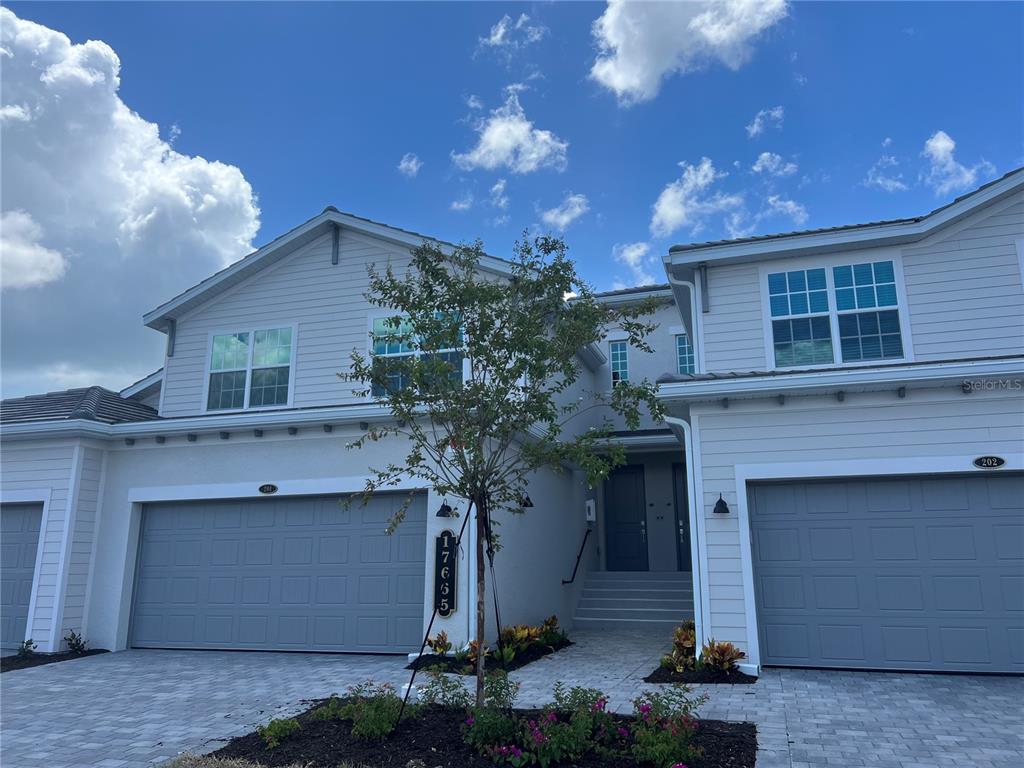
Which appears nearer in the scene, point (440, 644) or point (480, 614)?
point (480, 614)

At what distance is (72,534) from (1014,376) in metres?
13.6

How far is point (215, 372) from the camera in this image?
42.8ft

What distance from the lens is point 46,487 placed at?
37.2 ft

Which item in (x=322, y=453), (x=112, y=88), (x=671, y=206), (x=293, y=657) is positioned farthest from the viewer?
(x=671, y=206)

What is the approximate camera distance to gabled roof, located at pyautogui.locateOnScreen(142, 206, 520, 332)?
40.7ft

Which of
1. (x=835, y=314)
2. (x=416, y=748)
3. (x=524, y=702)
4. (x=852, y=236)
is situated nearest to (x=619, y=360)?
(x=835, y=314)

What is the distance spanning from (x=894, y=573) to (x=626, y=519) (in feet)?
24.4

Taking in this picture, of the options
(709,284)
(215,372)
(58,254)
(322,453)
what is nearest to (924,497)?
(709,284)

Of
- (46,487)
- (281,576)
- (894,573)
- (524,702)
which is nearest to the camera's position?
(524,702)

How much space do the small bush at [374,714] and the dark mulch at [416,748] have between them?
0.07 metres

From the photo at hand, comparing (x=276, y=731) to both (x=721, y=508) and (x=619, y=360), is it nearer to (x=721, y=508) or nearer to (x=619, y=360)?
(x=721, y=508)

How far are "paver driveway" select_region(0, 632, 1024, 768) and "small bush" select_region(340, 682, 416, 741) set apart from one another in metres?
1.12

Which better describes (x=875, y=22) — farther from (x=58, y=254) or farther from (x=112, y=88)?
(x=58, y=254)

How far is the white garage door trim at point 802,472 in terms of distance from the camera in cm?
814
